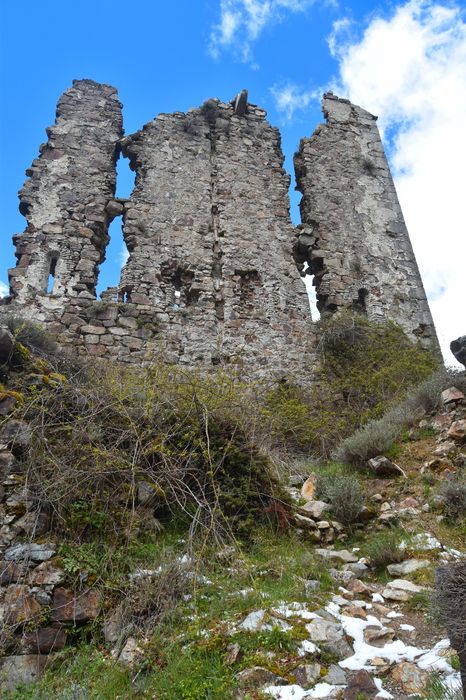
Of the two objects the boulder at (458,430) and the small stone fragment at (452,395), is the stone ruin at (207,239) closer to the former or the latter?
the small stone fragment at (452,395)

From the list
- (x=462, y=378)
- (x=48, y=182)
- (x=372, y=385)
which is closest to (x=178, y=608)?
(x=462, y=378)

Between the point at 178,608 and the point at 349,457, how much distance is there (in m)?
3.11

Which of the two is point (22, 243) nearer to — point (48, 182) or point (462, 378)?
point (48, 182)

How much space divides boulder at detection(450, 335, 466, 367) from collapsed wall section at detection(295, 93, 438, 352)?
3.89 meters

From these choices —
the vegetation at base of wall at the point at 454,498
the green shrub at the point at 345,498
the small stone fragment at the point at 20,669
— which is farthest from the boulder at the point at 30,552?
the vegetation at base of wall at the point at 454,498

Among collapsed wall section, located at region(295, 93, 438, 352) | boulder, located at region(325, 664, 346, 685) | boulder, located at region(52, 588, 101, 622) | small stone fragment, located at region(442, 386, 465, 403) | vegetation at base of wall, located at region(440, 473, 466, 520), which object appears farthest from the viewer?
collapsed wall section, located at region(295, 93, 438, 352)

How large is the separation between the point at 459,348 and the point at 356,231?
17.7 feet

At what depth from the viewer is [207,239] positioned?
31.4 ft

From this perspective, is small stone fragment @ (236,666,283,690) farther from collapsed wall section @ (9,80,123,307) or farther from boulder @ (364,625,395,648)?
collapsed wall section @ (9,80,123,307)

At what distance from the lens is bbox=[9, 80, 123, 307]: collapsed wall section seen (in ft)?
27.6

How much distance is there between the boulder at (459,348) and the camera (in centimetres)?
565

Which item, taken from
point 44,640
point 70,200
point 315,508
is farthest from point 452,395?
point 70,200

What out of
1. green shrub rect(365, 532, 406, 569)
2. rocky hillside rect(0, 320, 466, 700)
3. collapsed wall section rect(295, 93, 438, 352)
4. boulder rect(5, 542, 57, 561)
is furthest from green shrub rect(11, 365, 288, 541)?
collapsed wall section rect(295, 93, 438, 352)

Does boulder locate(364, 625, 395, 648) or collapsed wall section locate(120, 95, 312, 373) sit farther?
collapsed wall section locate(120, 95, 312, 373)
